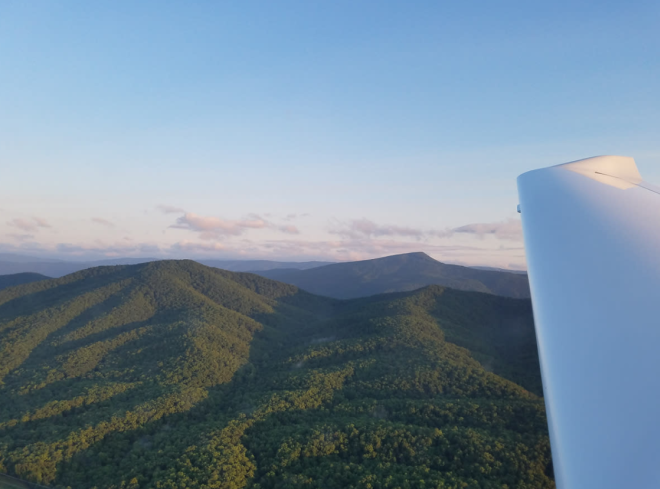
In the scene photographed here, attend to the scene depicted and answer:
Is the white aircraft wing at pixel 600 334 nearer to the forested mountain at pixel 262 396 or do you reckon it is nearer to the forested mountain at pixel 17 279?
the forested mountain at pixel 262 396

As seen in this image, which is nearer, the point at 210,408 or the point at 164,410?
the point at 164,410

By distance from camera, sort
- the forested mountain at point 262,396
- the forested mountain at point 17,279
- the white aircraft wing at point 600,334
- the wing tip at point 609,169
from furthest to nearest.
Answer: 1. the forested mountain at point 17,279
2. the forested mountain at point 262,396
3. the wing tip at point 609,169
4. the white aircraft wing at point 600,334

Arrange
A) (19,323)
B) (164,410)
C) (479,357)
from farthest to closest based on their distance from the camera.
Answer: (19,323), (479,357), (164,410)

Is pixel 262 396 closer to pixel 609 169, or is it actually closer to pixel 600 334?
pixel 609 169

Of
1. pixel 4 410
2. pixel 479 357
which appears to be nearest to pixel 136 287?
pixel 4 410

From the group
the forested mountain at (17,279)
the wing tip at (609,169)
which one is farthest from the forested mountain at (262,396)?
the forested mountain at (17,279)

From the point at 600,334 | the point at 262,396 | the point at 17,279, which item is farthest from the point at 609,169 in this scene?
the point at 17,279

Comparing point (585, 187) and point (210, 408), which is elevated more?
point (585, 187)

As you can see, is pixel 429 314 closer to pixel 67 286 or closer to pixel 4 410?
pixel 4 410
